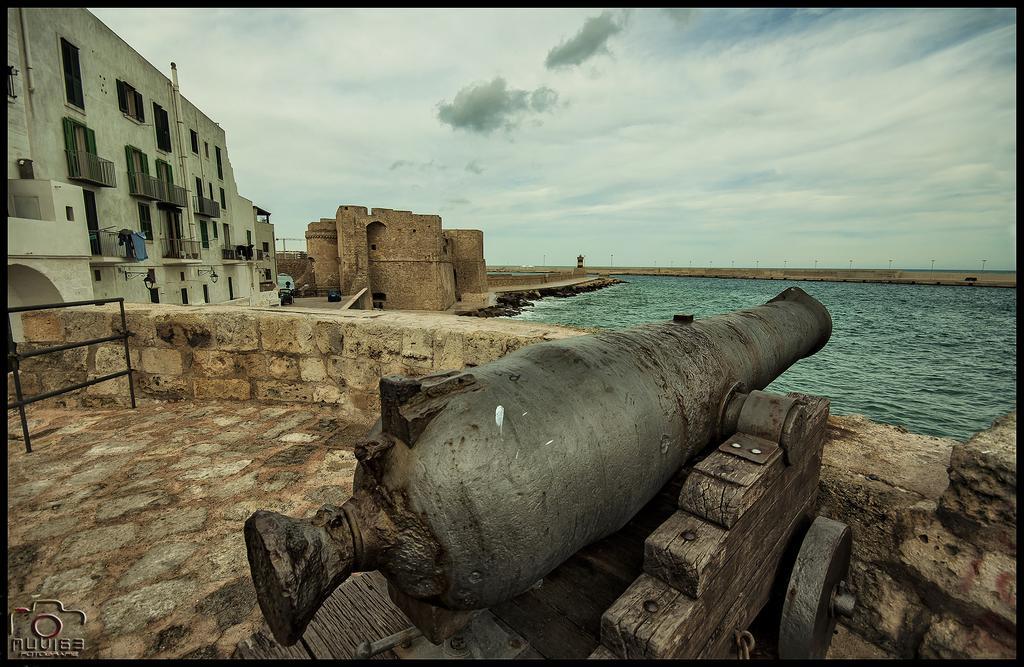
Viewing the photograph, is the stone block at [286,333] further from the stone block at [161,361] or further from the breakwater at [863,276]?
the breakwater at [863,276]

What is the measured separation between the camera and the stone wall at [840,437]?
181 cm

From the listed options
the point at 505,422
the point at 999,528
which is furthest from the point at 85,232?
the point at 999,528

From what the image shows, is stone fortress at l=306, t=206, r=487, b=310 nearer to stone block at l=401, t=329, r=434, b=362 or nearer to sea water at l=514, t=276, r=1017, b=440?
sea water at l=514, t=276, r=1017, b=440

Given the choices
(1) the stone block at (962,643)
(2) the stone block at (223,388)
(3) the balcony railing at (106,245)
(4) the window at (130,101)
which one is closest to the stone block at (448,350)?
(2) the stone block at (223,388)

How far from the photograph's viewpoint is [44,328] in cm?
428

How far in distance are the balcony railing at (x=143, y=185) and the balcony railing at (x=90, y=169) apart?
105 centimetres

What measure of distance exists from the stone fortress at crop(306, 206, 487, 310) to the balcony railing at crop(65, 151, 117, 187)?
13652 millimetres

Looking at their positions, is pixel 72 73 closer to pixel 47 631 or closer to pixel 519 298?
pixel 47 631

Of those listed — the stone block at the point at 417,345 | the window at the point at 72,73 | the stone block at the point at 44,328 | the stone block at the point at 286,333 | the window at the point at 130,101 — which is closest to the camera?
the stone block at the point at 417,345

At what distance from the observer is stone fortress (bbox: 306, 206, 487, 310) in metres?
29.9

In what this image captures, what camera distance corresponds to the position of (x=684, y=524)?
1556mm

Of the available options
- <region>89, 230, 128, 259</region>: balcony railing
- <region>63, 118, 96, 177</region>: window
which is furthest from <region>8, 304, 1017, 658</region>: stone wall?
<region>63, 118, 96, 177</region>: window

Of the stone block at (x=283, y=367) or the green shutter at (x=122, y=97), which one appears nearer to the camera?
the stone block at (x=283, y=367)

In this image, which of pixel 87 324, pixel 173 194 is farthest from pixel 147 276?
pixel 87 324
